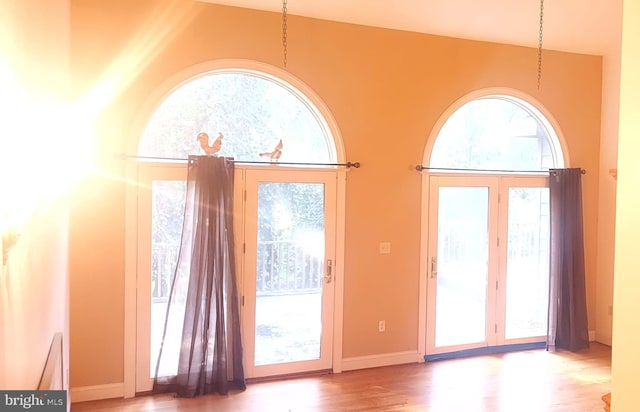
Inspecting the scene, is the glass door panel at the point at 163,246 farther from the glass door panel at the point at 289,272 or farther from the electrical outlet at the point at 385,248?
the electrical outlet at the point at 385,248

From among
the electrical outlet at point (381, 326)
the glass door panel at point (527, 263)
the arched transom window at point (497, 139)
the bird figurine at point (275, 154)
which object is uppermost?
the arched transom window at point (497, 139)

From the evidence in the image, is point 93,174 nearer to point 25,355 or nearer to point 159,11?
point 159,11

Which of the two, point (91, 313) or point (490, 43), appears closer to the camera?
point (91, 313)

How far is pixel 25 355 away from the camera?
172cm

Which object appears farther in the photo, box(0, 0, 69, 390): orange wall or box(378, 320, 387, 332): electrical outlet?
box(378, 320, 387, 332): electrical outlet

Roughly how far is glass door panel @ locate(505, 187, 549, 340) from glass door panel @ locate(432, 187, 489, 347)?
342 millimetres

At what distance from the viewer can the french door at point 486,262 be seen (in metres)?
5.18

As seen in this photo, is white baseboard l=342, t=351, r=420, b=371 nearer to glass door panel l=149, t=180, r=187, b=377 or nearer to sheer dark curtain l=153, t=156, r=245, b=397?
sheer dark curtain l=153, t=156, r=245, b=397

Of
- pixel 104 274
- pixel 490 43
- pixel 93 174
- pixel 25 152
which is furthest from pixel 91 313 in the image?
pixel 490 43

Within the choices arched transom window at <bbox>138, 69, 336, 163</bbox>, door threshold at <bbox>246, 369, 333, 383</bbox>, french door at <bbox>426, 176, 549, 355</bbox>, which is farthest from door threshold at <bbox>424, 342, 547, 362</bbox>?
arched transom window at <bbox>138, 69, 336, 163</bbox>

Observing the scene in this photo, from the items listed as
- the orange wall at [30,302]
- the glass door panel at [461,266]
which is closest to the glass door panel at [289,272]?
the glass door panel at [461,266]

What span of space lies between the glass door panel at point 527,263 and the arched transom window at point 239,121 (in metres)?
2.34

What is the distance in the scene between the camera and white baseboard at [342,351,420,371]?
480cm

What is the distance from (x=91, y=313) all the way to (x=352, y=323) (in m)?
2.32
